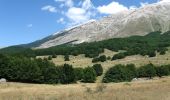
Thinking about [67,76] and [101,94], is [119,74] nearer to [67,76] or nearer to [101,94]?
[67,76]

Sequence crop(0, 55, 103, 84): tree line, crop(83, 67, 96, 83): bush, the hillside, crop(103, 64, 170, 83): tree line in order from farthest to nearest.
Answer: crop(103, 64, 170, 83): tree line
crop(83, 67, 96, 83): bush
crop(0, 55, 103, 84): tree line
the hillside

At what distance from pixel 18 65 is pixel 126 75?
139ft

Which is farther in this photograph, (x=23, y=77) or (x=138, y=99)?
(x=23, y=77)

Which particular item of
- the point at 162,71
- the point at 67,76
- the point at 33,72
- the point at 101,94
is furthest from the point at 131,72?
the point at 101,94

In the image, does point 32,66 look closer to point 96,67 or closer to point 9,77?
point 9,77

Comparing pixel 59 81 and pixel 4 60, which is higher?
pixel 4 60

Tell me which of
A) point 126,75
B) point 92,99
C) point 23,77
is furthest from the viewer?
point 126,75

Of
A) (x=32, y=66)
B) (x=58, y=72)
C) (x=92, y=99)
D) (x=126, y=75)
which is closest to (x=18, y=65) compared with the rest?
(x=32, y=66)

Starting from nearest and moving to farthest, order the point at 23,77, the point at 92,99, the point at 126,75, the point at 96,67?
the point at 92,99
the point at 23,77
the point at 126,75
the point at 96,67

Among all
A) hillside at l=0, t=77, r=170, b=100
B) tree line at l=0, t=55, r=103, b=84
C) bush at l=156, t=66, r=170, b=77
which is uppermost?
tree line at l=0, t=55, r=103, b=84

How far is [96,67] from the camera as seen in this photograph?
578 ft

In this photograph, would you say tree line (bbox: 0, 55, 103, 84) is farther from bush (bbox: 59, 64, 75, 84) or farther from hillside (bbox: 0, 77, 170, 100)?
hillside (bbox: 0, 77, 170, 100)

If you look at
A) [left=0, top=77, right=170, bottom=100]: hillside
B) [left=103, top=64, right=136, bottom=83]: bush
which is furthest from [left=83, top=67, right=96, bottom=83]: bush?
[left=0, top=77, right=170, bottom=100]: hillside

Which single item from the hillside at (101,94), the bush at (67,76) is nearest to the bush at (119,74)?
the bush at (67,76)
